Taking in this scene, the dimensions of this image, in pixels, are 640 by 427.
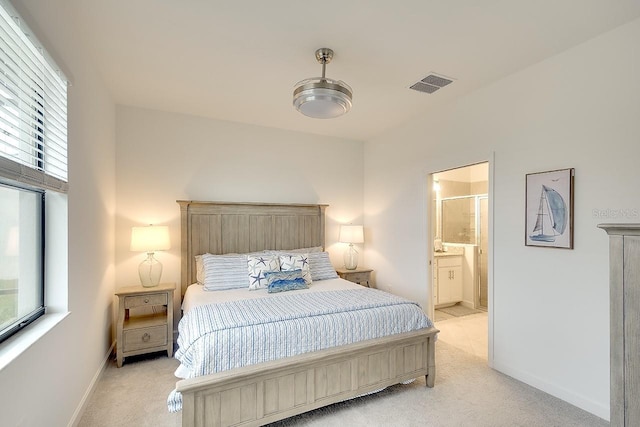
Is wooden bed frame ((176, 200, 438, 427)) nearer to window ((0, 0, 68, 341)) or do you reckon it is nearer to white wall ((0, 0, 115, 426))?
white wall ((0, 0, 115, 426))

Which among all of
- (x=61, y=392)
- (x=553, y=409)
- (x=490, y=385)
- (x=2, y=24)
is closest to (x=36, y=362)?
(x=61, y=392)

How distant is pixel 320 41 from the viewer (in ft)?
7.30

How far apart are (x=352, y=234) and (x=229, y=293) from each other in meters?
1.97

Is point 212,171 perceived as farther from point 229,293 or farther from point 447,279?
point 447,279

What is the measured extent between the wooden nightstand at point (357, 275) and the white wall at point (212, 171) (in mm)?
408

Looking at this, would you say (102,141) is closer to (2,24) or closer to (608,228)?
(2,24)

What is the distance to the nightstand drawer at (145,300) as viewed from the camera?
9.73 ft

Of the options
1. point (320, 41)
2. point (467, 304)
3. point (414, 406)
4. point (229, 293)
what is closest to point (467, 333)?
point (467, 304)

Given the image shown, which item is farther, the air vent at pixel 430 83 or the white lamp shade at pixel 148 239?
the white lamp shade at pixel 148 239

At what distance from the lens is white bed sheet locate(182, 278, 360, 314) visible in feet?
8.75

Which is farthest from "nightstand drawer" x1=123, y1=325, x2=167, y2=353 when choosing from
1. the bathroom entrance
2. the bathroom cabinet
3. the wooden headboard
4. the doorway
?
the bathroom cabinet

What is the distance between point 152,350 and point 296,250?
6.15ft

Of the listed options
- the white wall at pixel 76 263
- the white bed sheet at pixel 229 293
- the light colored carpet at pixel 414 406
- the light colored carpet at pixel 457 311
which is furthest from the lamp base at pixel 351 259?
the white wall at pixel 76 263

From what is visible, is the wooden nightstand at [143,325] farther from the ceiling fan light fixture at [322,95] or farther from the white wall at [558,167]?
the white wall at [558,167]
